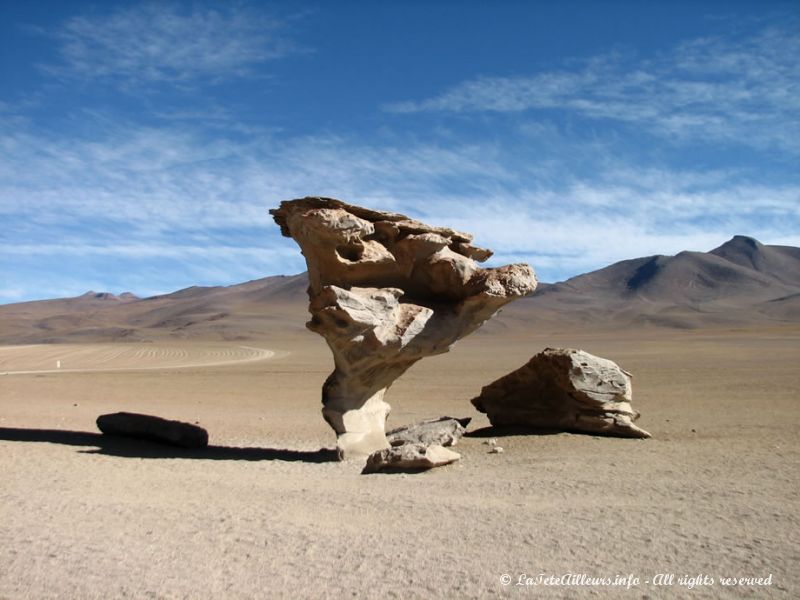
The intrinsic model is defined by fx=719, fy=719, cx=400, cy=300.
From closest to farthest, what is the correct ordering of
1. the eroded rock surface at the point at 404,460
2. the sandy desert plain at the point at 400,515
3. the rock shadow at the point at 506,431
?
1. the sandy desert plain at the point at 400,515
2. the eroded rock surface at the point at 404,460
3. the rock shadow at the point at 506,431

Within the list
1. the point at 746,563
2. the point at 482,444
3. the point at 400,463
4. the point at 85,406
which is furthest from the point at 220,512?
the point at 85,406

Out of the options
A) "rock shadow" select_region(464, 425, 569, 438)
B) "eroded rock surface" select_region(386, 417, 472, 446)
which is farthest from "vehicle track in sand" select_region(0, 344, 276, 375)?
"rock shadow" select_region(464, 425, 569, 438)

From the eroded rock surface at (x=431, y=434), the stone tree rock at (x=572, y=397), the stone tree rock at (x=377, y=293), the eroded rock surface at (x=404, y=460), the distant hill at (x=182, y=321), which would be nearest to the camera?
the eroded rock surface at (x=404, y=460)

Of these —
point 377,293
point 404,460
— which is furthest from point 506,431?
point 404,460

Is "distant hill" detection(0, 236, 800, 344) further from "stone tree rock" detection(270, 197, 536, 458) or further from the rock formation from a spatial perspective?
"stone tree rock" detection(270, 197, 536, 458)

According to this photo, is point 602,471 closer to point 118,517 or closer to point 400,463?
point 400,463

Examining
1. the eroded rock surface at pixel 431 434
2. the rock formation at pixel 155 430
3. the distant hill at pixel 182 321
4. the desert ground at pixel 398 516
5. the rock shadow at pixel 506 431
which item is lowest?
the desert ground at pixel 398 516

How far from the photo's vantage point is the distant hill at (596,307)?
108 metres

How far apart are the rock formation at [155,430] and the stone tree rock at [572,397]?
19.4 ft

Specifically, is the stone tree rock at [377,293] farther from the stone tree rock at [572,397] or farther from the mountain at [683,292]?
the mountain at [683,292]

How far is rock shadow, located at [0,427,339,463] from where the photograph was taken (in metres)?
11.6

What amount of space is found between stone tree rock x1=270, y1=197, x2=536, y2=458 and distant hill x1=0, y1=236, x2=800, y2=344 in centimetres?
8750

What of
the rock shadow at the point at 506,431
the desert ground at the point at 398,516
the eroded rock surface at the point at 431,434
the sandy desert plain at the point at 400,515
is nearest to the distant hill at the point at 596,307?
the rock shadow at the point at 506,431

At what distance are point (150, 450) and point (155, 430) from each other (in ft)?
2.21
